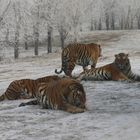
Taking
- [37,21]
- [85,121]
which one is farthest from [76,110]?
[37,21]

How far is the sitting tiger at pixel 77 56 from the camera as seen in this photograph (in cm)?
1661

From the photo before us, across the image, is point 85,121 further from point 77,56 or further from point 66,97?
point 77,56

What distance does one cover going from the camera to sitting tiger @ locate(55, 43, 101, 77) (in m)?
16.6

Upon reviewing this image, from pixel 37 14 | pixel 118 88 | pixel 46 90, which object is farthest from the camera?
pixel 37 14

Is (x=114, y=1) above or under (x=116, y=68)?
above

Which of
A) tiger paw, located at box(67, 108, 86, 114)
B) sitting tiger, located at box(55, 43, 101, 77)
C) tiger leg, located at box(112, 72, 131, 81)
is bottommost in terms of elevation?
tiger paw, located at box(67, 108, 86, 114)

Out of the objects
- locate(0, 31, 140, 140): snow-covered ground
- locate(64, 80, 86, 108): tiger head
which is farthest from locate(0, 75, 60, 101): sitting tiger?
locate(64, 80, 86, 108): tiger head

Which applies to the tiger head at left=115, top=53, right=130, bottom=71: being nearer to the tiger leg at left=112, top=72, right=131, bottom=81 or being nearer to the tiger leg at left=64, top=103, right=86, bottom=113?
the tiger leg at left=112, top=72, right=131, bottom=81

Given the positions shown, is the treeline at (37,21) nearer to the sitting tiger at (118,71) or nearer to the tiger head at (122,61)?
the sitting tiger at (118,71)

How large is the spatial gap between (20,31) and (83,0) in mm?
17450

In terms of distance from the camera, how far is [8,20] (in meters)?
44.2

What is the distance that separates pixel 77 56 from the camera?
55.1ft

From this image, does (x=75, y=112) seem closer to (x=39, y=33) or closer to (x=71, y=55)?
(x=71, y=55)

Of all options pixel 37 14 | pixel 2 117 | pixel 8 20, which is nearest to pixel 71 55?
pixel 2 117
